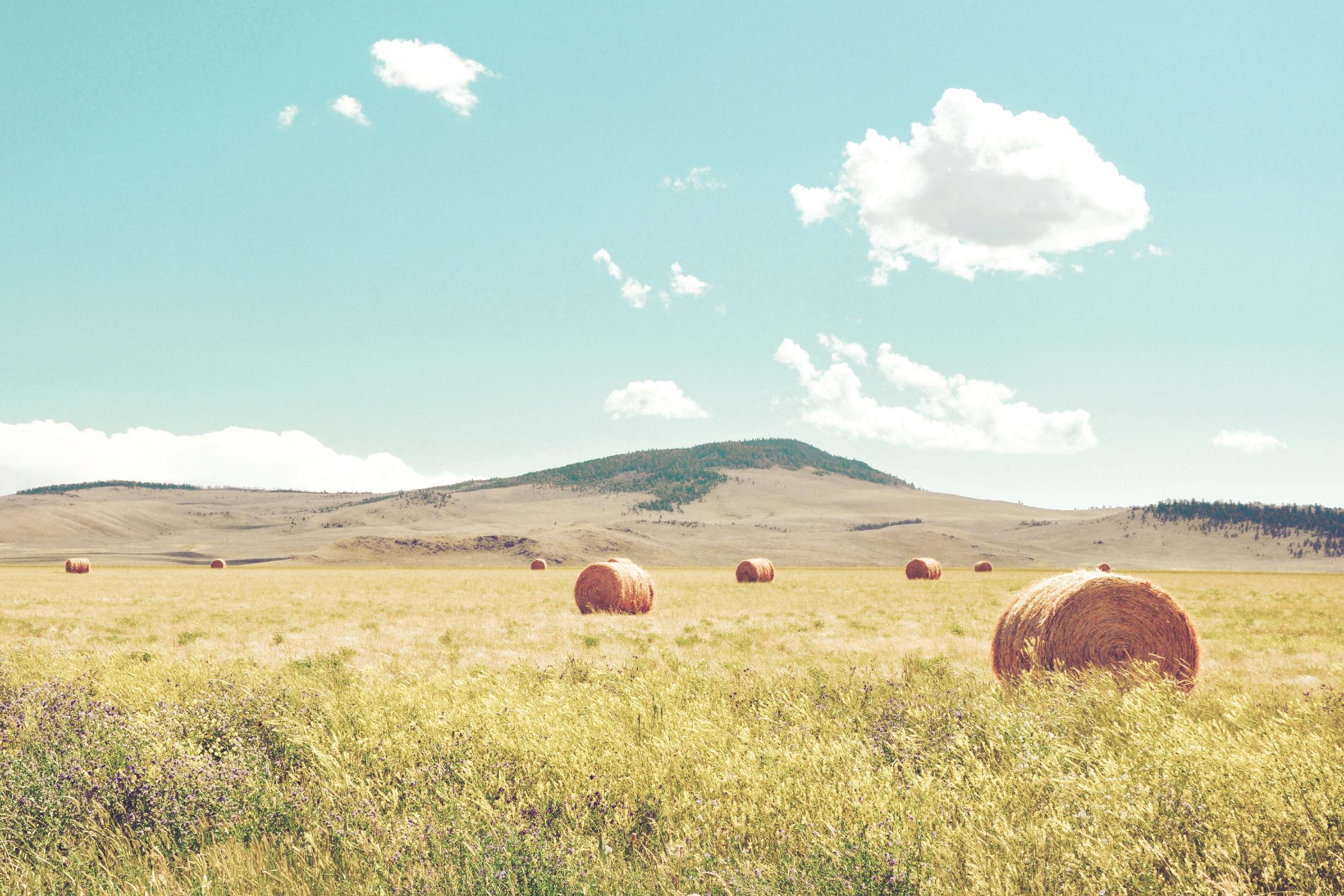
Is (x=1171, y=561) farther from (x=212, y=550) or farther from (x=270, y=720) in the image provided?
(x=212, y=550)

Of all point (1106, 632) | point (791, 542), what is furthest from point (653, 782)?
point (791, 542)

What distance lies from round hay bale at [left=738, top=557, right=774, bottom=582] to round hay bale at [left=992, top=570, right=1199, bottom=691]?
119ft

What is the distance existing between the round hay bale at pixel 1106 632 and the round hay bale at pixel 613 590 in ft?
52.8

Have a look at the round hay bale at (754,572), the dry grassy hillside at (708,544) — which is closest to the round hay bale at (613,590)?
the round hay bale at (754,572)

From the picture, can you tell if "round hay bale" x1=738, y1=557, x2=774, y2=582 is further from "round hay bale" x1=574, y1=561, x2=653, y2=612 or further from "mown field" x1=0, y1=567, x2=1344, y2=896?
"mown field" x1=0, y1=567, x2=1344, y2=896

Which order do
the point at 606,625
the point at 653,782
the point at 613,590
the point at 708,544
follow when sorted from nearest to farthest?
1. the point at 653,782
2. the point at 606,625
3. the point at 613,590
4. the point at 708,544

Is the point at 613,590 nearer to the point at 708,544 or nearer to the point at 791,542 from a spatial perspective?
the point at 708,544

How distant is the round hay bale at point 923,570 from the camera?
52.9 meters

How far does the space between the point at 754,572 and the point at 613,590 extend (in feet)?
76.8

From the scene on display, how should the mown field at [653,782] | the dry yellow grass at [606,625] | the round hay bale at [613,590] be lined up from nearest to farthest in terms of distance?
the mown field at [653,782]
the dry yellow grass at [606,625]
the round hay bale at [613,590]

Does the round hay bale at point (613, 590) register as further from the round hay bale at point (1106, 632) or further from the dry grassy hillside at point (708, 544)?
the dry grassy hillside at point (708, 544)

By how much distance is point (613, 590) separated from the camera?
26172 mm

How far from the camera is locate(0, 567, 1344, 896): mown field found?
14.1ft

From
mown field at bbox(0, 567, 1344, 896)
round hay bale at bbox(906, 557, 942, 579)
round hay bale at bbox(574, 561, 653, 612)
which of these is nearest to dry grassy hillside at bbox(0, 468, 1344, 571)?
round hay bale at bbox(906, 557, 942, 579)
